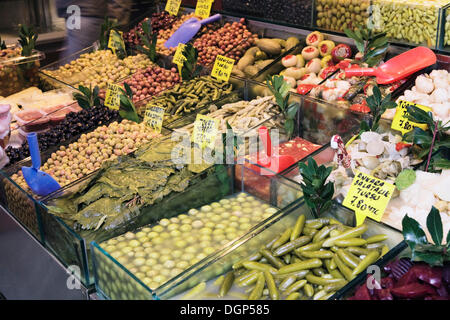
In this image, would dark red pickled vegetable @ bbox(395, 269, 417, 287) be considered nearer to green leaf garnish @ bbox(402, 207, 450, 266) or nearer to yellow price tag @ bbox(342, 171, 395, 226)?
green leaf garnish @ bbox(402, 207, 450, 266)

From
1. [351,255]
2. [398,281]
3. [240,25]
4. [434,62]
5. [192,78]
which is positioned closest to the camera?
[398,281]

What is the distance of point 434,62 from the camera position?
340 centimetres

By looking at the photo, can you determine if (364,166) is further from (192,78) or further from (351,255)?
(192,78)

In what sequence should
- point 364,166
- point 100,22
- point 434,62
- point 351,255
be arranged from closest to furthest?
point 351,255 < point 364,166 < point 434,62 < point 100,22

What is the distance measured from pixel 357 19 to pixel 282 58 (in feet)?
2.19

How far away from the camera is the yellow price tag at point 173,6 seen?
526 cm

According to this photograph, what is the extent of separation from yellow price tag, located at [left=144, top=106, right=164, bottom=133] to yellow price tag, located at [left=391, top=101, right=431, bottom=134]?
1.57 m

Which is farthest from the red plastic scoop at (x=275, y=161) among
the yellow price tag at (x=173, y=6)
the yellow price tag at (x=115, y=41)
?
the yellow price tag at (x=173, y=6)

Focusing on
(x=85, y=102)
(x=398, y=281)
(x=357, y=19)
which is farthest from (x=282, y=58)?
(x=398, y=281)

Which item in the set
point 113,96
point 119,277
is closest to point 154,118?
point 113,96

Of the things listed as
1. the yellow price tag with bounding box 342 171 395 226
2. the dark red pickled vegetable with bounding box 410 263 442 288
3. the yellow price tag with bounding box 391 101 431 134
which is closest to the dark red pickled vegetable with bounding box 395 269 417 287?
the dark red pickled vegetable with bounding box 410 263 442 288

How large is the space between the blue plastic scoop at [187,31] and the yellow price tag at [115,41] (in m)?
0.46

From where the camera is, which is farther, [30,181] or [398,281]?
[30,181]

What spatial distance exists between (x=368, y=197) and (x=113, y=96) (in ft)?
7.74
